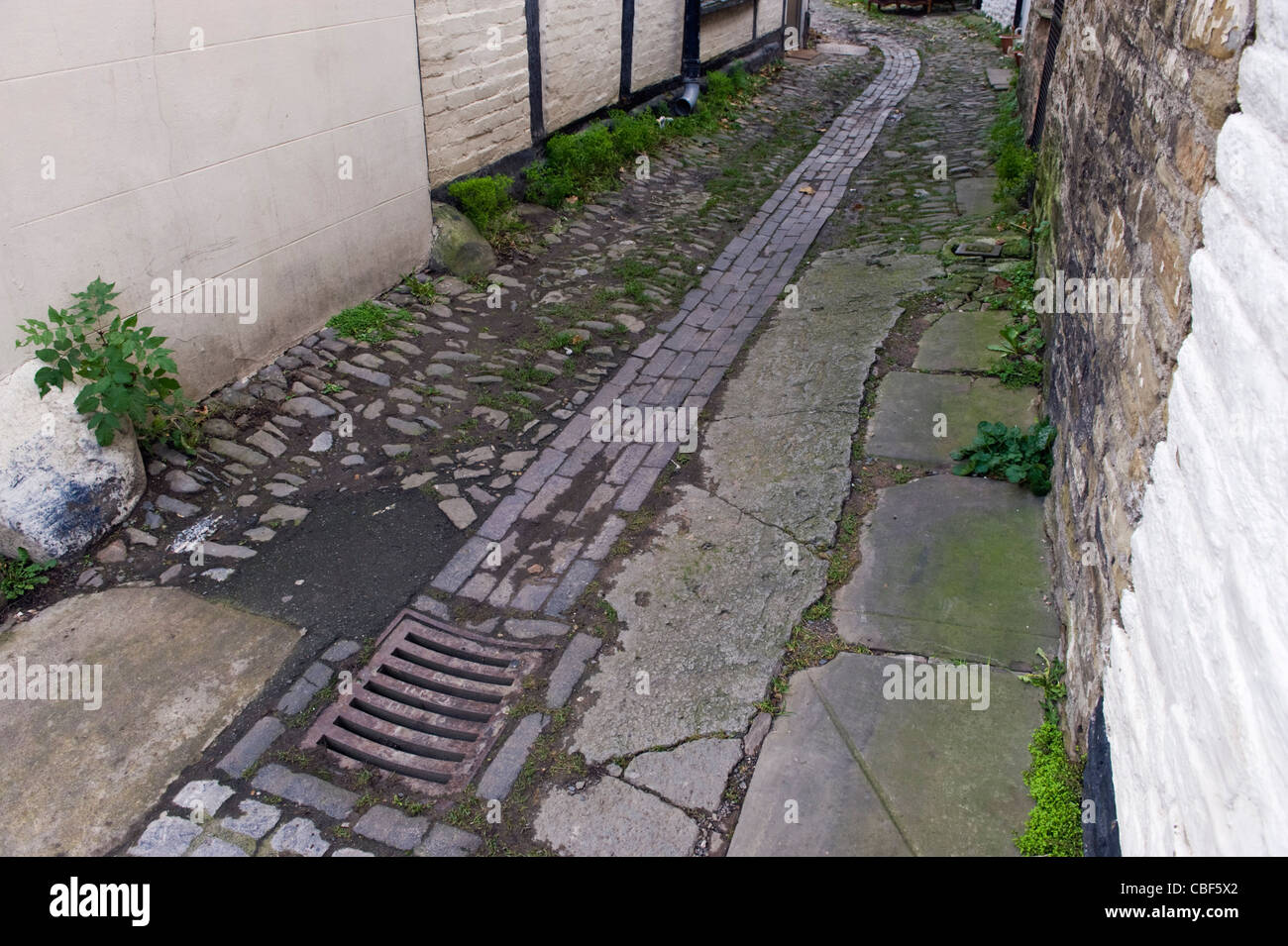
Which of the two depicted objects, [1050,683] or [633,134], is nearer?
[1050,683]

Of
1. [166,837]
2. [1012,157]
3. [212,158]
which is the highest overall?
[212,158]

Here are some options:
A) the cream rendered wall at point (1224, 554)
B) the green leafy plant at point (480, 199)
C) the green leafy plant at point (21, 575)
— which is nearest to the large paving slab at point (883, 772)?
the cream rendered wall at point (1224, 554)

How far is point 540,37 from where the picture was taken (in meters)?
8.03

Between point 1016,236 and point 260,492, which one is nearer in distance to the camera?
point 260,492

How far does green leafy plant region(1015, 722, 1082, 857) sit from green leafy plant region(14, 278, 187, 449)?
4.04m

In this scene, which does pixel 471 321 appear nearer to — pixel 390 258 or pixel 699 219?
pixel 390 258

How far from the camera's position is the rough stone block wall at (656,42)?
32.9ft

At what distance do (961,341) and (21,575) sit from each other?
5.25 m

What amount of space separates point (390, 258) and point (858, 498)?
388cm

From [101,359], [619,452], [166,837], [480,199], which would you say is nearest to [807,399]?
[619,452]

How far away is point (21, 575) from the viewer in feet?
12.8

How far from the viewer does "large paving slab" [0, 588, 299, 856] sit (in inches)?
116

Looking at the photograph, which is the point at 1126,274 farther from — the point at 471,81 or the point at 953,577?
the point at 471,81

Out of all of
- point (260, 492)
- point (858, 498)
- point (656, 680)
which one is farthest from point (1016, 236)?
point (260, 492)
